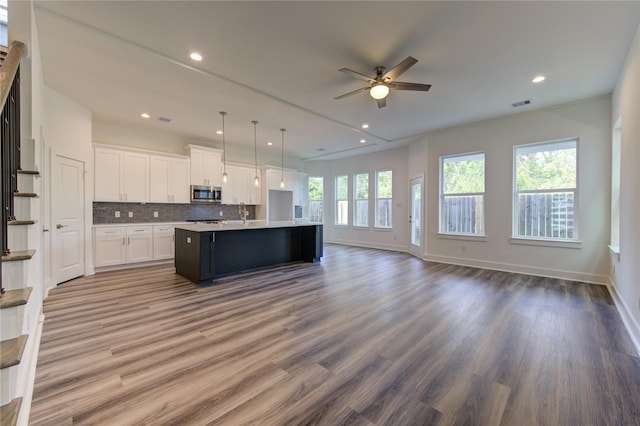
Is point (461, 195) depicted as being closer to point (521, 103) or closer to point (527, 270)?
point (527, 270)

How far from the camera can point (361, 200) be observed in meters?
8.89

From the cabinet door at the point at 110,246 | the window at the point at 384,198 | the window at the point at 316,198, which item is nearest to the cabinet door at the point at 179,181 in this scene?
the cabinet door at the point at 110,246

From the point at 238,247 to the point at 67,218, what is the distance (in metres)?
2.77

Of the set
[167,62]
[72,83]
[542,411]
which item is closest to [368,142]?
[167,62]

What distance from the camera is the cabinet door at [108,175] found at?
5.19 m

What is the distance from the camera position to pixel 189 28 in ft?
9.04

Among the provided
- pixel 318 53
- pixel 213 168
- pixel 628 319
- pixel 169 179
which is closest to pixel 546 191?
pixel 628 319

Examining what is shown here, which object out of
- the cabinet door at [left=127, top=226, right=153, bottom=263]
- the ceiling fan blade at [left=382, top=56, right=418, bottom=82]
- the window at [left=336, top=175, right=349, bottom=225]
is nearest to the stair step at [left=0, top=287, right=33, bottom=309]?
the ceiling fan blade at [left=382, top=56, right=418, bottom=82]

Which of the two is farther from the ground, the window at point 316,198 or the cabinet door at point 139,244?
the window at point 316,198

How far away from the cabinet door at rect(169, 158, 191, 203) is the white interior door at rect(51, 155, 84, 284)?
1.63 meters

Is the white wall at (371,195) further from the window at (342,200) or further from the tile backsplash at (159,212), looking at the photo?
the tile backsplash at (159,212)

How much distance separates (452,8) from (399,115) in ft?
9.05

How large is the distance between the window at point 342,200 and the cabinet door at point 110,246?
242 inches

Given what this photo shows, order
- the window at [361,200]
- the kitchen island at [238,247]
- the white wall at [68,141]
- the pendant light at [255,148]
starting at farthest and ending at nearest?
the window at [361,200], the pendant light at [255,148], the kitchen island at [238,247], the white wall at [68,141]
